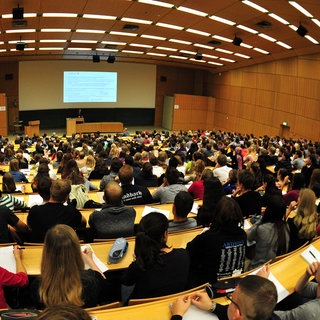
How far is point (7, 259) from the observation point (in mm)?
3686

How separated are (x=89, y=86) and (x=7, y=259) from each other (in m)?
25.1

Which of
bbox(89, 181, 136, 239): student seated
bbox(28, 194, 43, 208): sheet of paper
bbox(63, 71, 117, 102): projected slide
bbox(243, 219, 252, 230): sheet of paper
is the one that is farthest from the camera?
bbox(63, 71, 117, 102): projected slide

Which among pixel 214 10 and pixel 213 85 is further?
pixel 213 85

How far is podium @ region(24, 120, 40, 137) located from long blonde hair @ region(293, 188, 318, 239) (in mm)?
22540

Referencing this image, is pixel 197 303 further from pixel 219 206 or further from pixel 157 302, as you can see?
pixel 219 206

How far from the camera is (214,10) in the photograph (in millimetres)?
13211

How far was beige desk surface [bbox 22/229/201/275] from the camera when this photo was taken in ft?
12.3

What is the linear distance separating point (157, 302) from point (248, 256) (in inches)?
76.4

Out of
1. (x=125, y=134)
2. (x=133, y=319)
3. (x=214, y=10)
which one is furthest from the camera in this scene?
(x=125, y=134)

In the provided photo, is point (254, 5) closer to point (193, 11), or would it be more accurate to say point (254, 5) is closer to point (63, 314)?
point (193, 11)

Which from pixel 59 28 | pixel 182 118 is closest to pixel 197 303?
pixel 59 28

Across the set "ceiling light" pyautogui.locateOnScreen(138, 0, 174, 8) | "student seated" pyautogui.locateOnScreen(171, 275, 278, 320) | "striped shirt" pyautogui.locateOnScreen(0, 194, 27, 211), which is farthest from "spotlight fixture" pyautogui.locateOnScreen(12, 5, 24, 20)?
"student seated" pyautogui.locateOnScreen(171, 275, 278, 320)

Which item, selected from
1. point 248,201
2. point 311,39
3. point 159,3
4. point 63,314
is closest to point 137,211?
point 248,201

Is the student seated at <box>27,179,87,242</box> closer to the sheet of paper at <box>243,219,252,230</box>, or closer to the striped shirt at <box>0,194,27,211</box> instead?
the striped shirt at <box>0,194,27,211</box>
